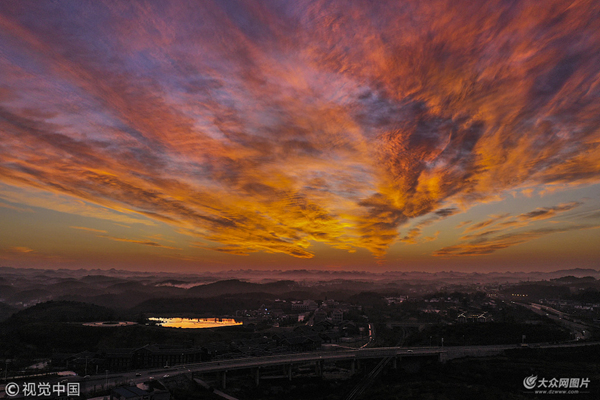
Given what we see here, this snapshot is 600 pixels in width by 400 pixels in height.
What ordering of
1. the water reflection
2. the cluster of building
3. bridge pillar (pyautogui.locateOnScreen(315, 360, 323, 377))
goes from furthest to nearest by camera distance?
the cluster of building → the water reflection → bridge pillar (pyautogui.locateOnScreen(315, 360, 323, 377))

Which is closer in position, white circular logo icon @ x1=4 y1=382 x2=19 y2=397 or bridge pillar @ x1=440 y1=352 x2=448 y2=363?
white circular logo icon @ x1=4 y1=382 x2=19 y2=397

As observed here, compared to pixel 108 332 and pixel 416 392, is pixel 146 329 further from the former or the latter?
pixel 416 392

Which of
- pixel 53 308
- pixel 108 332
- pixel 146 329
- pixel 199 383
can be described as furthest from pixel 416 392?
pixel 53 308

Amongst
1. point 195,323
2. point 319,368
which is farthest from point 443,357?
point 195,323

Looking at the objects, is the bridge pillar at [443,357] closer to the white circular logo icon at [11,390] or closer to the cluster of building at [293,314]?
the cluster of building at [293,314]

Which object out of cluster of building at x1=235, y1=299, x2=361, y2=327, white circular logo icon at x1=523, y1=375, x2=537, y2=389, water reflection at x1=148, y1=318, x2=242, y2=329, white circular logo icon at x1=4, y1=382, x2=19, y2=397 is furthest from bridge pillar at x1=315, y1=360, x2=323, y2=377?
water reflection at x1=148, y1=318, x2=242, y2=329

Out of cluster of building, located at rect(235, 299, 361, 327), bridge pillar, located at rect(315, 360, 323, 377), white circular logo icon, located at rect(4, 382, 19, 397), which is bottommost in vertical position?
cluster of building, located at rect(235, 299, 361, 327)

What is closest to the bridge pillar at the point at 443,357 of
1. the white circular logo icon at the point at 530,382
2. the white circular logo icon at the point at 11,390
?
the white circular logo icon at the point at 530,382

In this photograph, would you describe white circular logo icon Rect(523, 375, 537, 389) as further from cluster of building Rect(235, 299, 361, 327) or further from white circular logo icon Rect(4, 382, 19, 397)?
cluster of building Rect(235, 299, 361, 327)
